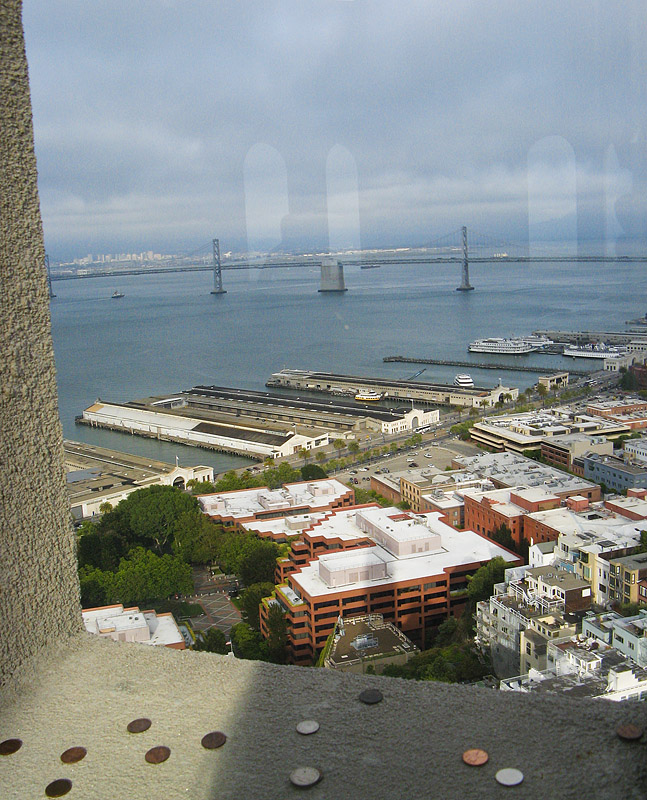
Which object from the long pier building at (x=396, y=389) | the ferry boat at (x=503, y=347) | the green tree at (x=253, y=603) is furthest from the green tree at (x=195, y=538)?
the ferry boat at (x=503, y=347)

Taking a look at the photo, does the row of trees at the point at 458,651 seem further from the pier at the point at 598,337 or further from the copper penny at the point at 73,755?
the pier at the point at 598,337

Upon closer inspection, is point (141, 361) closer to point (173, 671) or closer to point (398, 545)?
point (398, 545)

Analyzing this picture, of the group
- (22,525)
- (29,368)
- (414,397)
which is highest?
(29,368)

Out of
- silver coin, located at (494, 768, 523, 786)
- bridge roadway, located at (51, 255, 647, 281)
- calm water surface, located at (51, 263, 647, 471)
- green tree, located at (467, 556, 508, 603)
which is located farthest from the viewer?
bridge roadway, located at (51, 255, 647, 281)

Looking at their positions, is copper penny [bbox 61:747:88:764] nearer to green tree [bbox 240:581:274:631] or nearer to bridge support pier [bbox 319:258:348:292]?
green tree [bbox 240:581:274:631]

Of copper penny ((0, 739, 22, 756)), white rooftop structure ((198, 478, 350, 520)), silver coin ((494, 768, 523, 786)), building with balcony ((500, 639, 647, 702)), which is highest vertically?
copper penny ((0, 739, 22, 756))

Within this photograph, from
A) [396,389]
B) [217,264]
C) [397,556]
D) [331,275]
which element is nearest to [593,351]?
[396,389]

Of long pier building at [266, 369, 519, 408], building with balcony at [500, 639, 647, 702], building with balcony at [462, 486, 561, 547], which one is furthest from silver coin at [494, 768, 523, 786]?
long pier building at [266, 369, 519, 408]

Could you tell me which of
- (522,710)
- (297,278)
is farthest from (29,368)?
(297,278)
